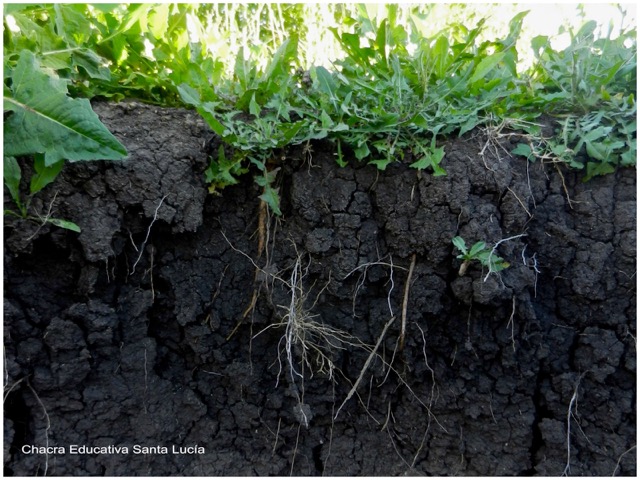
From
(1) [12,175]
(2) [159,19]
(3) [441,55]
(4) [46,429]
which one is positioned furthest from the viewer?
(2) [159,19]

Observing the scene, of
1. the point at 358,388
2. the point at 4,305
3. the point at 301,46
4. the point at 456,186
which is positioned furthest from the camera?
the point at 301,46

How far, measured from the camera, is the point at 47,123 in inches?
59.0

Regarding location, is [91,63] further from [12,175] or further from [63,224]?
[63,224]

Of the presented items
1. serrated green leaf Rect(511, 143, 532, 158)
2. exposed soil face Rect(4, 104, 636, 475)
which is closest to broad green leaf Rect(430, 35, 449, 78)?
exposed soil face Rect(4, 104, 636, 475)

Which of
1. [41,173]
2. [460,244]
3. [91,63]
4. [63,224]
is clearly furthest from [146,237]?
[460,244]

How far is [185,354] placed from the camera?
1.85m

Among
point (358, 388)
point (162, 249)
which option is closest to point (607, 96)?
point (358, 388)

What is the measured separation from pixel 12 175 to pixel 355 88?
1243 millimetres

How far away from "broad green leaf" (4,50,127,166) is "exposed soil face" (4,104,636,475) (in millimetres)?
175

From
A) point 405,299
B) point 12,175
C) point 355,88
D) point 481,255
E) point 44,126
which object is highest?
point 355,88

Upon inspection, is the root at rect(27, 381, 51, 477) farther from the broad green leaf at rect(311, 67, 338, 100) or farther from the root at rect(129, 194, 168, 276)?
the broad green leaf at rect(311, 67, 338, 100)

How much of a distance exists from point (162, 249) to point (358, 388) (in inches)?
37.6

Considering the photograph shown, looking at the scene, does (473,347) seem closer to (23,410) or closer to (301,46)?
(23,410)

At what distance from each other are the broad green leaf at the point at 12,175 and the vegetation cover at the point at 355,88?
6cm
